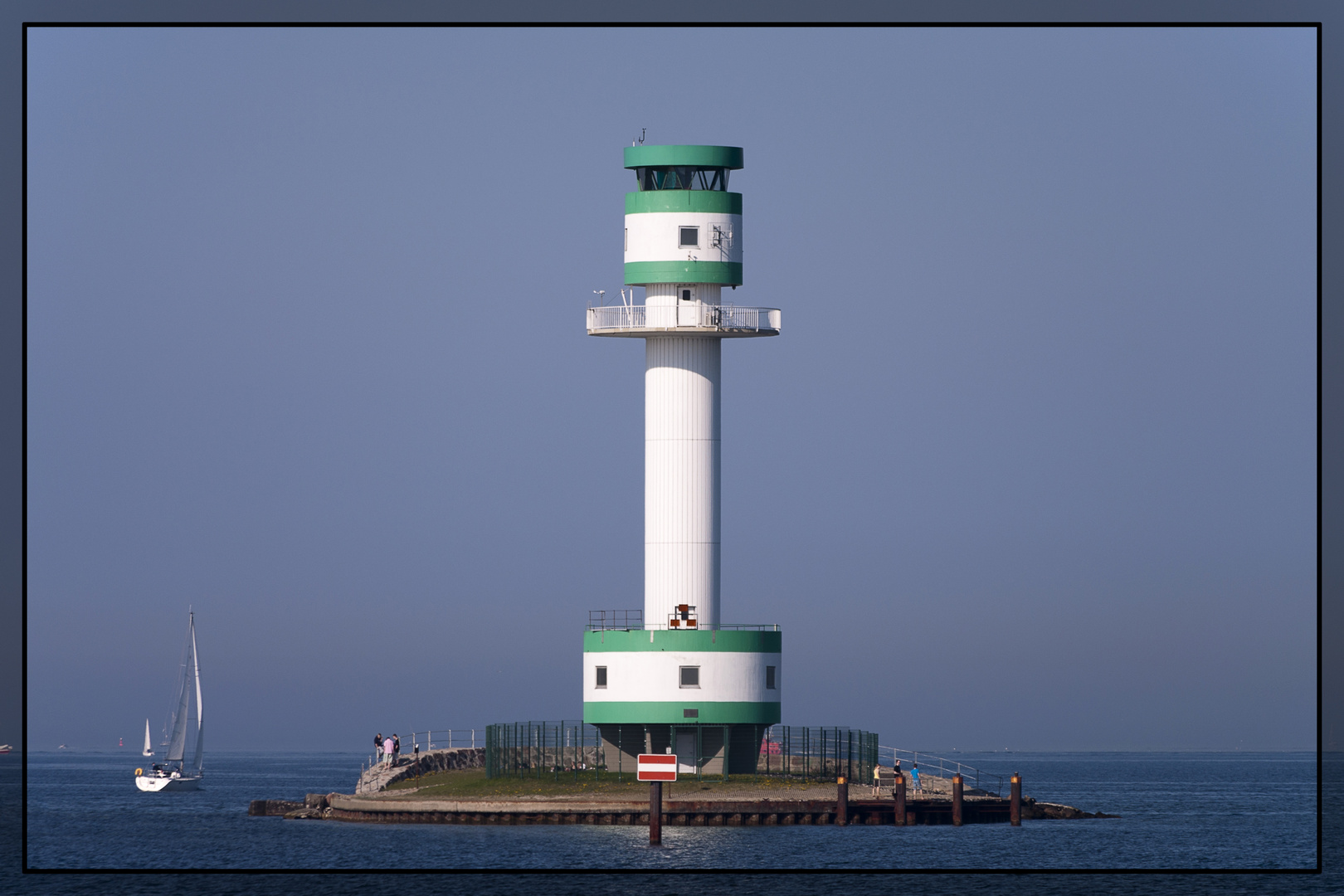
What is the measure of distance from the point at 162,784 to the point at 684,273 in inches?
2034

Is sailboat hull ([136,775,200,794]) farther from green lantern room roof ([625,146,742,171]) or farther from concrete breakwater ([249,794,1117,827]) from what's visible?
green lantern room roof ([625,146,742,171])

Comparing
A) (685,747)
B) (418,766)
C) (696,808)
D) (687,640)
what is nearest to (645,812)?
(696,808)

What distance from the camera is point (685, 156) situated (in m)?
71.4

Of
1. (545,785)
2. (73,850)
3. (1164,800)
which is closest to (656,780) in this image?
(545,785)

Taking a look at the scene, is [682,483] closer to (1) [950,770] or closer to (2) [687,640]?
(2) [687,640]

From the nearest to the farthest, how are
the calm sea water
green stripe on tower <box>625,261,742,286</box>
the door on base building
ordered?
the calm sea water, the door on base building, green stripe on tower <box>625,261,742,286</box>

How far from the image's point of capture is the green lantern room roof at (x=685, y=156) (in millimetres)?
71375

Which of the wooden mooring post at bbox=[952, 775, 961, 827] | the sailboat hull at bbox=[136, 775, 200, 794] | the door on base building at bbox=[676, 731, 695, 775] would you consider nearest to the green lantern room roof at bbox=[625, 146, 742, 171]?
the door on base building at bbox=[676, 731, 695, 775]

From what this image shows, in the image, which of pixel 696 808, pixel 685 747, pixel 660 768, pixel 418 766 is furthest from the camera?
pixel 418 766

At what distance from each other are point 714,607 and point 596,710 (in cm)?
482

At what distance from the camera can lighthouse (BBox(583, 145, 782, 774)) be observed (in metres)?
69.7

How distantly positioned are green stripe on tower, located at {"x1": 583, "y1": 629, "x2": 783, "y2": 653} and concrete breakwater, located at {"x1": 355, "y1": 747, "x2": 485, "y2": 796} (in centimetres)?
1063

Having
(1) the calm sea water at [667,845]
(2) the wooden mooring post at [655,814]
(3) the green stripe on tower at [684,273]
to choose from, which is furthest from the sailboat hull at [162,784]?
(2) the wooden mooring post at [655,814]

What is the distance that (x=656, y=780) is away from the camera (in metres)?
61.3
